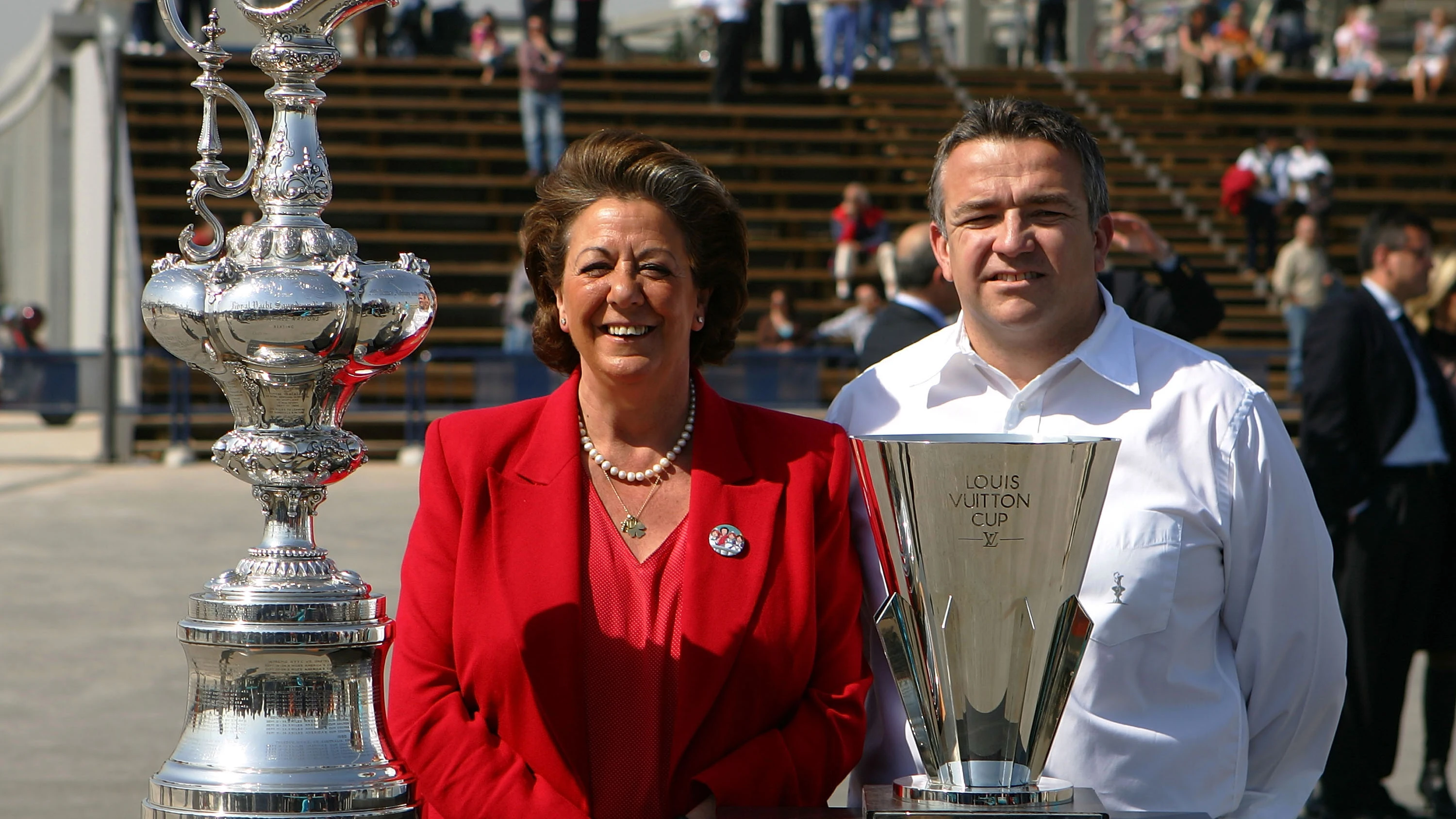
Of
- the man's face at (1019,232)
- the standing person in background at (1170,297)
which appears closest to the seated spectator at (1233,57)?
the standing person in background at (1170,297)

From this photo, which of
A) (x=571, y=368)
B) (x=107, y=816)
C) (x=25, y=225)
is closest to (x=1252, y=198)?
(x=107, y=816)

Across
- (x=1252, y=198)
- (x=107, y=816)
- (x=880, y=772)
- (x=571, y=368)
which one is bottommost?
(x=107, y=816)

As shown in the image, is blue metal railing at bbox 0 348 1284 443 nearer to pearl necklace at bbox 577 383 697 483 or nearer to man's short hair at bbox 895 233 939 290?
man's short hair at bbox 895 233 939 290

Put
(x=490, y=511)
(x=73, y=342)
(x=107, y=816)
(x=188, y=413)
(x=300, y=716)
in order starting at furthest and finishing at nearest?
1. (x=73, y=342)
2. (x=188, y=413)
3. (x=107, y=816)
4. (x=490, y=511)
5. (x=300, y=716)

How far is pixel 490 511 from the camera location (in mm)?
2457

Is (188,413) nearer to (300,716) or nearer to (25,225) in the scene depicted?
(300,716)

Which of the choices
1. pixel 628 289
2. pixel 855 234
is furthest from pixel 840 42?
pixel 628 289

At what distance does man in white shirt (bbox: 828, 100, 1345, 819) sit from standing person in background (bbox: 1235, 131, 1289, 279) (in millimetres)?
16510

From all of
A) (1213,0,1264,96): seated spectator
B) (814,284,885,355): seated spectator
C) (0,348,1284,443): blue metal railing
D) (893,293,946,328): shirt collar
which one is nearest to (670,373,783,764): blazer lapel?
(893,293,946,328): shirt collar

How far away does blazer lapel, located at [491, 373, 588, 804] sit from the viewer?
7.61ft

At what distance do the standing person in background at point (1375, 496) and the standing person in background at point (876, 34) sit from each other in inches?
659

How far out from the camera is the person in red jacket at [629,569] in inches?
91.3

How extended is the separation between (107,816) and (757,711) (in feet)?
11.5

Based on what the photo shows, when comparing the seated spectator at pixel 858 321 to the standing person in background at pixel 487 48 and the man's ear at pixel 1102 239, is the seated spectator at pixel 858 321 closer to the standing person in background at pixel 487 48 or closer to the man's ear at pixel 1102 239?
the standing person in background at pixel 487 48
